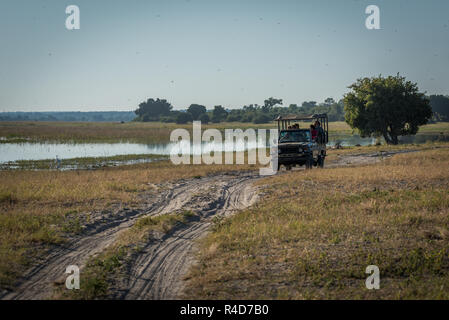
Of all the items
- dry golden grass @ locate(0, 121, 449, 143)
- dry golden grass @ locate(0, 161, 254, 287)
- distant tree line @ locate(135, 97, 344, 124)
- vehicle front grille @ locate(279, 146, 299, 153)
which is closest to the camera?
dry golden grass @ locate(0, 161, 254, 287)

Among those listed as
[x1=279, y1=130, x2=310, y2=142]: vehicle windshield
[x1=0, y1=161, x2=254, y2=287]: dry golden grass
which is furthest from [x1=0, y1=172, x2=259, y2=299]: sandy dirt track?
[x1=279, y1=130, x2=310, y2=142]: vehicle windshield

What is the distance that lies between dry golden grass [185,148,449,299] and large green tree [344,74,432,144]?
3550 cm

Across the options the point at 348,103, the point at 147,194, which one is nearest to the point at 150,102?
the point at 348,103

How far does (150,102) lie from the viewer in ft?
630

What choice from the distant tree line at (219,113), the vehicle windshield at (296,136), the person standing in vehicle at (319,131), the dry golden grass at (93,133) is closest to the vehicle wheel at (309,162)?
the vehicle windshield at (296,136)

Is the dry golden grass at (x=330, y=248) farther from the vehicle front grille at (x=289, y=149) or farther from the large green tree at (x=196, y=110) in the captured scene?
the large green tree at (x=196, y=110)

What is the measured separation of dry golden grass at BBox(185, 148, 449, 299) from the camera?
703 cm

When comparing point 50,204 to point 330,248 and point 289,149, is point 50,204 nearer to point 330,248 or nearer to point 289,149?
point 330,248

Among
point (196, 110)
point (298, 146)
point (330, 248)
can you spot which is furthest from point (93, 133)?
point (196, 110)

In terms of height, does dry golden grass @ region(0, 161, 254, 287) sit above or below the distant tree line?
below

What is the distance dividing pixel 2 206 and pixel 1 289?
304 inches

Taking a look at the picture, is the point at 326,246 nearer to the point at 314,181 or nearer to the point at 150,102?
the point at 314,181

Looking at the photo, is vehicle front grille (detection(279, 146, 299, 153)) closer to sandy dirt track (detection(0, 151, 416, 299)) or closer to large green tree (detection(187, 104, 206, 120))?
sandy dirt track (detection(0, 151, 416, 299))
